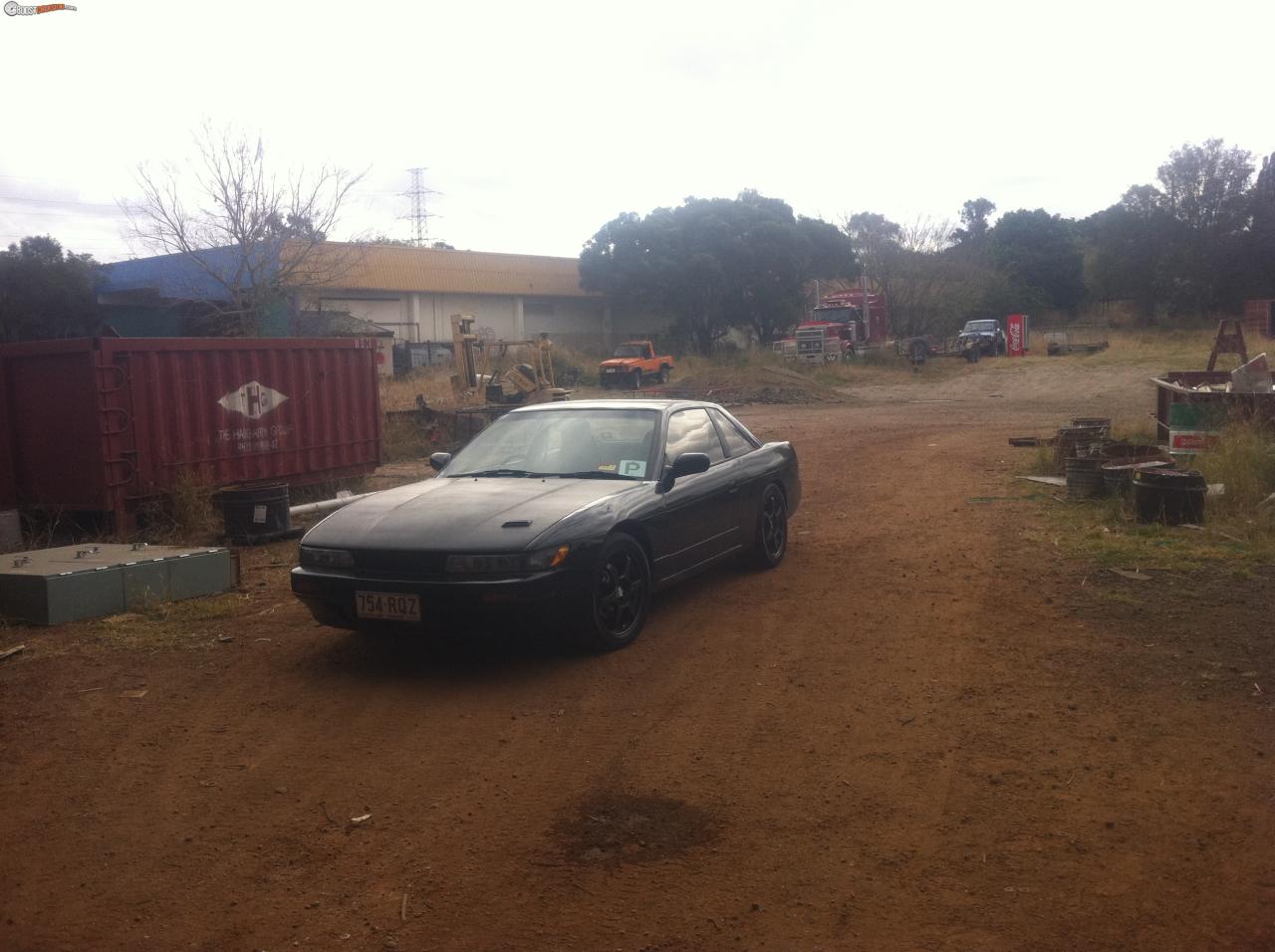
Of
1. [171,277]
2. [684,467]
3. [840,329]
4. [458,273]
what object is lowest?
[684,467]

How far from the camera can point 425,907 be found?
357cm

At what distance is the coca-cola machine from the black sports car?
41.5m

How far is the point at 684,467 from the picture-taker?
711cm

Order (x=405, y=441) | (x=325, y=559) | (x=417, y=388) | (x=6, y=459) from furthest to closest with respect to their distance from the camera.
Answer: (x=417, y=388) → (x=405, y=441) → (x=6, y=459) → (x=325, y=559)

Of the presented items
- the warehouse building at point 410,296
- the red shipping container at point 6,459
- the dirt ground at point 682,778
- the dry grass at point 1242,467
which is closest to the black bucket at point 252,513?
the red shipping container at point 6,459

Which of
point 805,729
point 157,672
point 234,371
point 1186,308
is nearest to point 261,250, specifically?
point 234,371

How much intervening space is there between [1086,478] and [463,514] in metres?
7.22

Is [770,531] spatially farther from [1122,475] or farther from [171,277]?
[171,277]

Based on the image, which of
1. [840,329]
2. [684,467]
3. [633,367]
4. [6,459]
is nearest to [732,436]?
[684,467]

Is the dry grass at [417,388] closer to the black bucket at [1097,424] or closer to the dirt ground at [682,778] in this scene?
the black bucket at [1097,424]

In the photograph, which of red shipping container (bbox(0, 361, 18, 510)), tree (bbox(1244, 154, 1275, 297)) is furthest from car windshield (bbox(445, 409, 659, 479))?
tree (bbox(1244, 154, 1275, 297))

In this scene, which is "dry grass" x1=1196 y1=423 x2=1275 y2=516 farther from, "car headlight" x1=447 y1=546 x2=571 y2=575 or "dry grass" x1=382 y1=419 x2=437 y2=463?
"dry grass" x1=382 y1=419 x2=437 y2=463

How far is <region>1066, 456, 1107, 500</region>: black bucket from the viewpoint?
36.2 feet

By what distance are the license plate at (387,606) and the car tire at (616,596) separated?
893 mm
